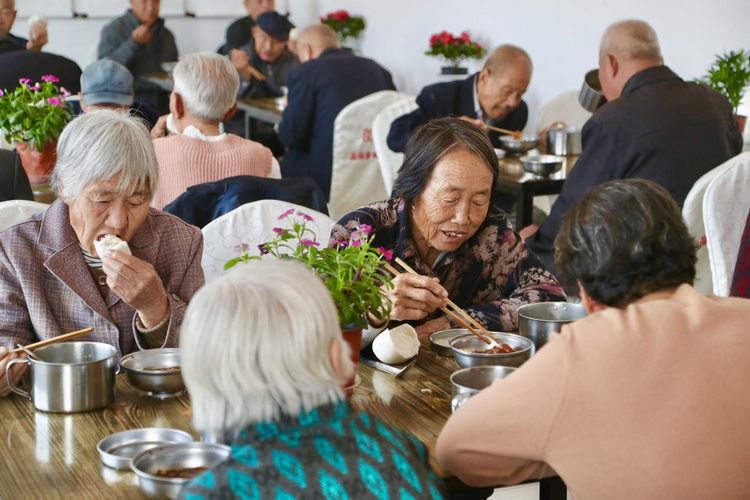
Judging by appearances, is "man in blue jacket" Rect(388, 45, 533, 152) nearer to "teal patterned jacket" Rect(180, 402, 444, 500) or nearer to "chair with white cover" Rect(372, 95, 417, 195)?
"chair with white cover" Rect(372, 95, 417, 195)

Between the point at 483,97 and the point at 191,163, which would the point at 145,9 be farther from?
the point at 191,163

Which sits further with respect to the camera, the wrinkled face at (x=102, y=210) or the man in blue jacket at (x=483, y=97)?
the man in blue jacket at (x=483, y=97)

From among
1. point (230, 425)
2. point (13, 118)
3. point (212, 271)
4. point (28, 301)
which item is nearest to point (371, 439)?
point (230, 425)

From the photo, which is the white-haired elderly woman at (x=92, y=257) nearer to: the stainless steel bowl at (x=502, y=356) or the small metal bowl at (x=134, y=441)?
the small metal bowl at (x=134, y=441)

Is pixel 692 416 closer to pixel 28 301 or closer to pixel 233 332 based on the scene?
pixel 233 332

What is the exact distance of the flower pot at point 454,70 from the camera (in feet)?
22.4

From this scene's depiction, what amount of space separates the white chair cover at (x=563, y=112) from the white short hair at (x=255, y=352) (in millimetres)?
3989

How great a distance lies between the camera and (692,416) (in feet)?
4.16

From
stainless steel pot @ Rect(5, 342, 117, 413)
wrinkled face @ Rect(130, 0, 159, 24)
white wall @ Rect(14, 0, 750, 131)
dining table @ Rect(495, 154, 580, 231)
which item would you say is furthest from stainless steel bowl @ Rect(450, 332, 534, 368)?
wrinkled face @ Rect(130, 0, 159, 24)

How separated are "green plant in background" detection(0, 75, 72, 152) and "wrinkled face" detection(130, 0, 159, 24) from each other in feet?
14.3

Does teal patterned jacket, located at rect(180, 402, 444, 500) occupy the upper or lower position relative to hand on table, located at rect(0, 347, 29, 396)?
upper

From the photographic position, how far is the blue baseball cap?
3.70 m

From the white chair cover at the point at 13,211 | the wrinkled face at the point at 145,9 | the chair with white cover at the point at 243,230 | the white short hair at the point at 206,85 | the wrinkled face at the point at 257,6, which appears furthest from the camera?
the wrinkled face at the point at 257,6

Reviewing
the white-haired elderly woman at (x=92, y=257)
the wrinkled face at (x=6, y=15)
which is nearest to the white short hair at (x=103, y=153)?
the white-haired elderly woman at (x=92, y=257)
